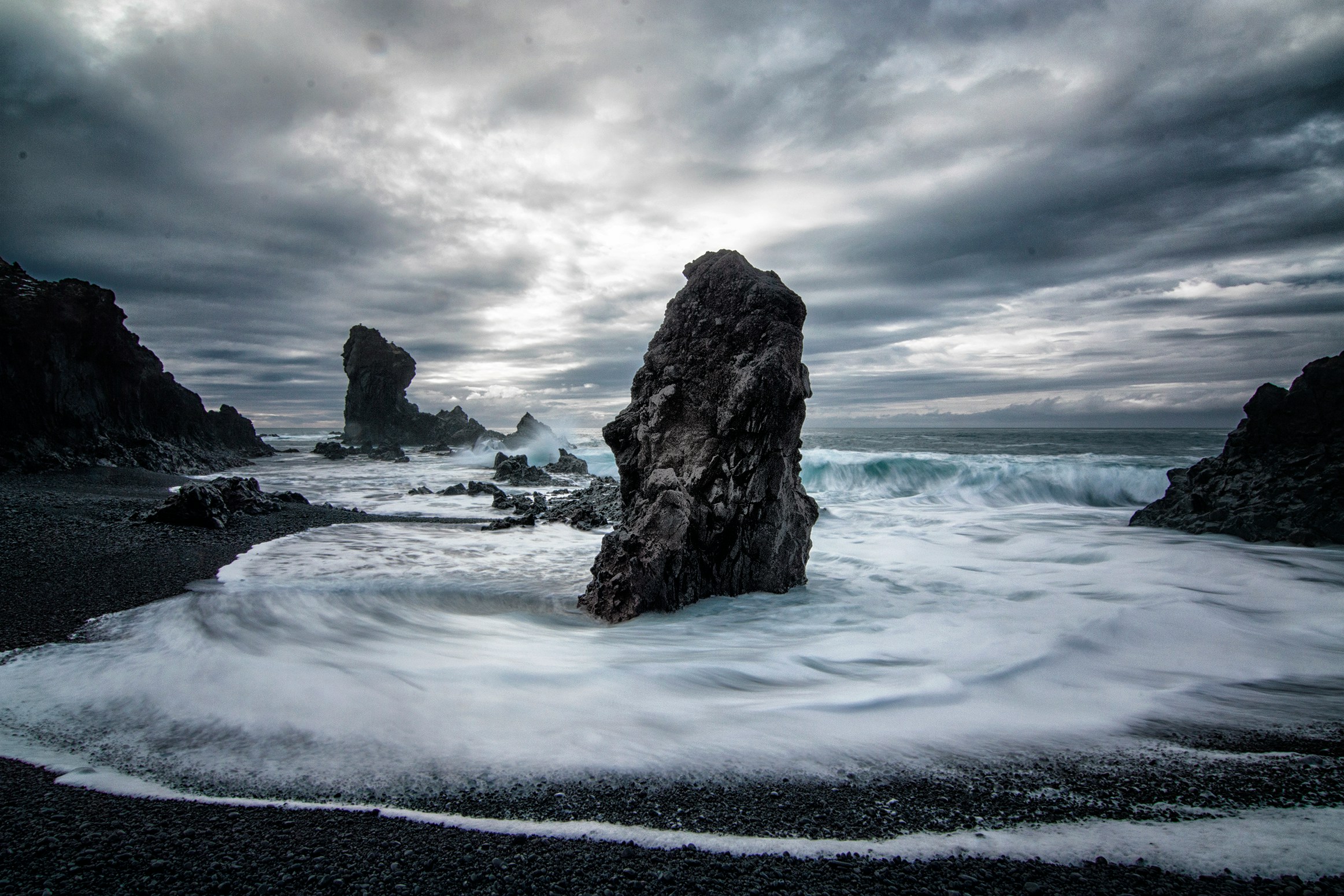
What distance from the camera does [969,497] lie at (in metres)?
18.7

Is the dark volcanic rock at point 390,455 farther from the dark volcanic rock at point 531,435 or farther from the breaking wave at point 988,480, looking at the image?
the breaking wave at point 988,480

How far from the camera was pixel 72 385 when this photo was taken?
66.4 ft

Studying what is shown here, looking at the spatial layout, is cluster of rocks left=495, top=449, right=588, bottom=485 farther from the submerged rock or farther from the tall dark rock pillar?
the tall dark rock pillar

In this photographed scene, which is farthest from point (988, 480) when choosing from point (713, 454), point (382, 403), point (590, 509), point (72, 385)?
point (382, 403)

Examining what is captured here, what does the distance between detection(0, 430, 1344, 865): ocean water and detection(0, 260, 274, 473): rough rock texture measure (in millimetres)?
17140

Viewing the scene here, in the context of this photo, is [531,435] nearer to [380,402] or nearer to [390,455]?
[390,455]

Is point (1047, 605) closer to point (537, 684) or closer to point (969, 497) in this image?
point (537, 684)

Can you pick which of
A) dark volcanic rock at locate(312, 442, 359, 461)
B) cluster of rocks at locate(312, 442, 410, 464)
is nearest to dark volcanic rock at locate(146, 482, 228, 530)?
cluster of rocks at locate(312, 442, 410, 464)

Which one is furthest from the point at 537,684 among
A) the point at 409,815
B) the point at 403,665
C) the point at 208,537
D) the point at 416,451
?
the point at 416,451

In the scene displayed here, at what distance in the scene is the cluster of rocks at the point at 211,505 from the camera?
945cm

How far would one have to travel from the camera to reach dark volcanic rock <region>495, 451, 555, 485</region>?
22609 millimetres

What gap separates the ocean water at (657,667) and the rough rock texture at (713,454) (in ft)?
1.40

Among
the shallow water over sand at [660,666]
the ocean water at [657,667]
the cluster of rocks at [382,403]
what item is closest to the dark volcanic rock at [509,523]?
the ocean water at [657,667]

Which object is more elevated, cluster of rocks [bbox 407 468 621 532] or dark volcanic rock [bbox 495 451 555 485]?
dark volcanic rock [bbox 495 451 555 485]
